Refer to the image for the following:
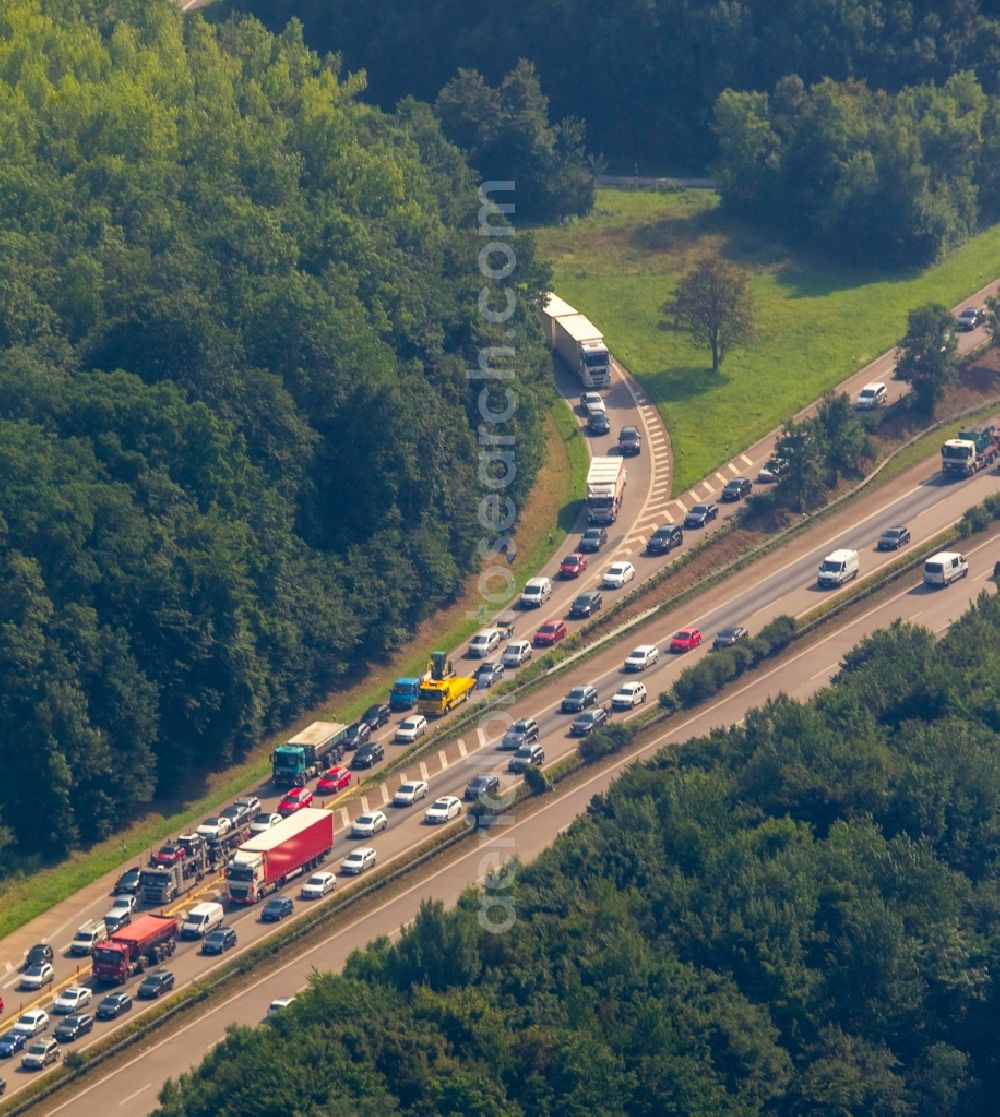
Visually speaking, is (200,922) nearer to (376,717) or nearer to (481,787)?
(481,787)

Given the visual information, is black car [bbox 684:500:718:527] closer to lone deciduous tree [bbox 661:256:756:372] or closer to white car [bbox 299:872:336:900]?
lone deciduous tree [bbox 661:256:756:372]

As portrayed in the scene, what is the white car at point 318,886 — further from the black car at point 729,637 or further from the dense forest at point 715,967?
the black car at point 729,637

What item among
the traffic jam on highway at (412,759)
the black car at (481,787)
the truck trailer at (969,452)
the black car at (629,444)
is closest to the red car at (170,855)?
the traffic jam on highway at (412,759)

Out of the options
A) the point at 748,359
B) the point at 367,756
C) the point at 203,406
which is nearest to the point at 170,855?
the point at 367,756

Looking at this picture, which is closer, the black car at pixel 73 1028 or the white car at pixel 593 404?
the black car at pixel 73 1028

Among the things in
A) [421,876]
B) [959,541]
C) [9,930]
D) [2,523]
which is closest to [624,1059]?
[421,876]

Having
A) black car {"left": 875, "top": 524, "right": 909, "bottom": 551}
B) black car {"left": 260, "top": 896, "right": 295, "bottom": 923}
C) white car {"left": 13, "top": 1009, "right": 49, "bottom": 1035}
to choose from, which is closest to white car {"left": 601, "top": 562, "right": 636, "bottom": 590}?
black car {"left": 875, "top": 524, "right": 909, "bottom": 551}
